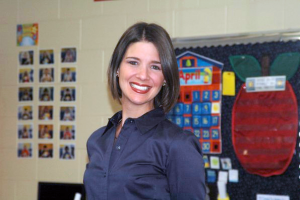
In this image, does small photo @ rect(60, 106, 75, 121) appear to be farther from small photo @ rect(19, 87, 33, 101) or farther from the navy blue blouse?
the navy blue blouse

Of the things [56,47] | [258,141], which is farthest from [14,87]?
[258,141]

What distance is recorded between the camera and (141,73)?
1.39 m

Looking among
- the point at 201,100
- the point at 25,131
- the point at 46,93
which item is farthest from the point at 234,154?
the point at 25,131

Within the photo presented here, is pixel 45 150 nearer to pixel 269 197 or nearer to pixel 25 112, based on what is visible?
pixel 25 112

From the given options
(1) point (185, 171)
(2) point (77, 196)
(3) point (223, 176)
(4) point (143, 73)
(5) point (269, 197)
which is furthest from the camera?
(2) point (77, 196)

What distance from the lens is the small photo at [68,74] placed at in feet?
9.17

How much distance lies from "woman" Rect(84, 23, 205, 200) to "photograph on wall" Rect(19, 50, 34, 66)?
1.52m

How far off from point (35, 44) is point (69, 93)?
442mm

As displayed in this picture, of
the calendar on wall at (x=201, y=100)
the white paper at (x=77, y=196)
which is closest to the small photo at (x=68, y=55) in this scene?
the calendar on wall at (x=201, y=100)

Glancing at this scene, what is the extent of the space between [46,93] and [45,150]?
39 cm

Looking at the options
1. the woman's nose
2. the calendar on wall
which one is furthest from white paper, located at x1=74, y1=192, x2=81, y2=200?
the woman's nose

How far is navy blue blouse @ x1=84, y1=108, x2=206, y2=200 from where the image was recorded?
4.17ft

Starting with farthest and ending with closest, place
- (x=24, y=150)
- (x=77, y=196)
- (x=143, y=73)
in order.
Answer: (x=24, y=150)
(x=77, y=196)
(x=143, y=73)

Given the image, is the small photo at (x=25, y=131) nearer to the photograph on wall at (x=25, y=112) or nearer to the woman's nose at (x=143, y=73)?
the photograph on wall at (x=25, y=112)
